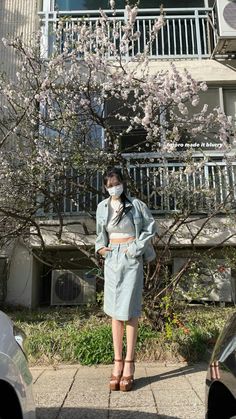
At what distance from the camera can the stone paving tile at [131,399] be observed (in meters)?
4.27

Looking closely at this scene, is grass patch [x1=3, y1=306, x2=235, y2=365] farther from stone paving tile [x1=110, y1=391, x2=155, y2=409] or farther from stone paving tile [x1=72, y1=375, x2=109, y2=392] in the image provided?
stone paving tile [x1=110, y1=391, x2=155, y2=409]

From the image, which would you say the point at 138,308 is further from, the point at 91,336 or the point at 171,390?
the point at 91,336

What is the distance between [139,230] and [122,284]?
539 mm

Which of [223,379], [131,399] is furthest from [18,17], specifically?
[223,379]

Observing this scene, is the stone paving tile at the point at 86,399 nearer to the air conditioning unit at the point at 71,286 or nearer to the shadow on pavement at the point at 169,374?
the shadow on pavement at the point at 169,374

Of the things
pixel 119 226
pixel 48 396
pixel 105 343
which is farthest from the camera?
pixel 105 343

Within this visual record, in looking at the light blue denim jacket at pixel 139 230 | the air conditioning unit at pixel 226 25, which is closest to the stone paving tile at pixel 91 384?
the light blue denim jacket at pixel 139 230

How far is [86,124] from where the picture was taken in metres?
6.91

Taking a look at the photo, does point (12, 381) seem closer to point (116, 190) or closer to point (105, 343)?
point (116, 190)

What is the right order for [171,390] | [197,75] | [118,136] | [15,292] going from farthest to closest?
[197,75] < [15,292] < [118,136] < [171,390]

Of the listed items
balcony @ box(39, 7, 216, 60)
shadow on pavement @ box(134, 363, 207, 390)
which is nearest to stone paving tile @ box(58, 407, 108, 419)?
shadow on pavement @ box(134, 363, 207, 390)

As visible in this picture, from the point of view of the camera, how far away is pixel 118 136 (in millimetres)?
6992

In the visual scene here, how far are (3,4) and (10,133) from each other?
4601mm

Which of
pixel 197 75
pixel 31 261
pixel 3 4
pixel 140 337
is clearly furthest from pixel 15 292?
pixel 3 4
